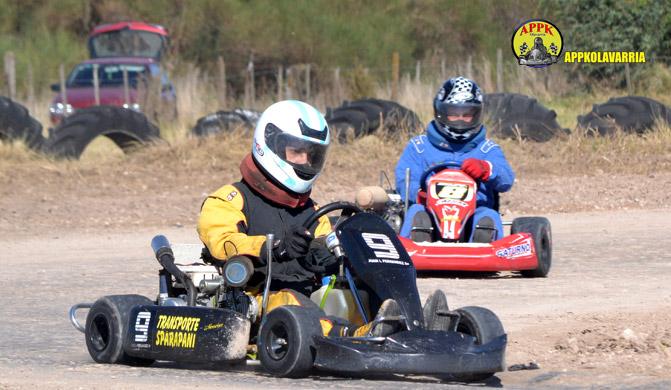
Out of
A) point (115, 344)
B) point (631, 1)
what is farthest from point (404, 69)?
point (115, 344)

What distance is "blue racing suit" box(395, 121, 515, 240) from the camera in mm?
10117

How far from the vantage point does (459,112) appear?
1045cm

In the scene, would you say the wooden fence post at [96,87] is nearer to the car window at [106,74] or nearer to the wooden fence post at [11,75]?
the car window at [106,74]

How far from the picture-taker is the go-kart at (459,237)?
30.8ft

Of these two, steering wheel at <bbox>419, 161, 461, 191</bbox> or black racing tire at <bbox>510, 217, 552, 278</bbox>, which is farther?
steering wheel at <bbox>419, 161, 461, 191</bbox>

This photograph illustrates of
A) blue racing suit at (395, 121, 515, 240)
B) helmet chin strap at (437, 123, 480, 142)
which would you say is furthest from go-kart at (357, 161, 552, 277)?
helmet chin strap at (437, 123, 480, 142)

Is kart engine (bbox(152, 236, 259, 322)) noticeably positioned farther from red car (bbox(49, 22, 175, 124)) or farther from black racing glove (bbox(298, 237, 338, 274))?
red car (bbox(49, 22, 175, 124))

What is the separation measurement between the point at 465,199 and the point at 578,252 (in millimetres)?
1535

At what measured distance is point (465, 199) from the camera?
9797 mm

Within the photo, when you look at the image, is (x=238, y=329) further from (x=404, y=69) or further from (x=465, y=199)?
(x=404, y=69)

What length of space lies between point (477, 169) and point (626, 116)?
273 inches

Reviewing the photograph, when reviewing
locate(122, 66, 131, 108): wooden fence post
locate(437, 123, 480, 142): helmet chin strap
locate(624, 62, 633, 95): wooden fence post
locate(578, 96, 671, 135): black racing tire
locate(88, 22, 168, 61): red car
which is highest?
locate(88, 22, 168, 61): red car

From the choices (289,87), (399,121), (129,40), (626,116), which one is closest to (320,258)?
(399,121)

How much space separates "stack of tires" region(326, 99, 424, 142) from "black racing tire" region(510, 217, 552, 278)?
6.48 metres
